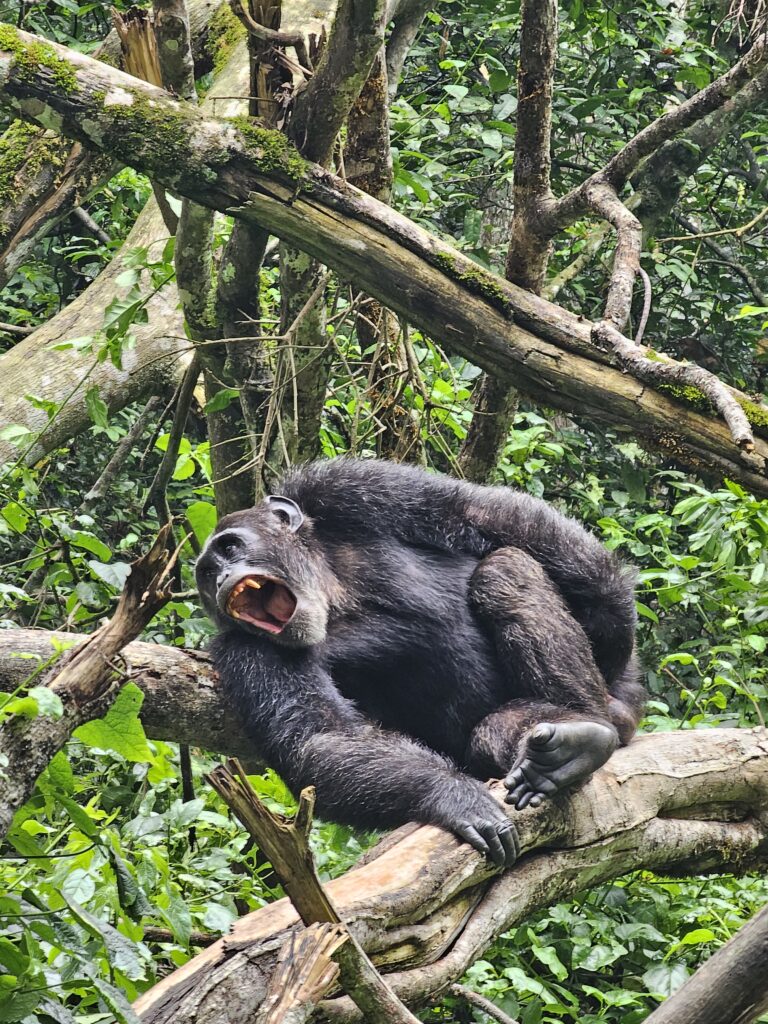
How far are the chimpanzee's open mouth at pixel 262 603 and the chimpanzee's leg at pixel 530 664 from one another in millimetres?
876

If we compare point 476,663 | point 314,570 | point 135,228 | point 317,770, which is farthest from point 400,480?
point 135,228

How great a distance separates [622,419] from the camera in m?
4.86

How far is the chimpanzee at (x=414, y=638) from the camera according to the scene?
13.6 feet

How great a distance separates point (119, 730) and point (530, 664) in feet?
6.99

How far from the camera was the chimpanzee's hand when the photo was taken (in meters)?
3.62

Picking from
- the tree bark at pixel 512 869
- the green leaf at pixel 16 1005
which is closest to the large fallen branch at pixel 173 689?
the tree bark at pixel 512 869

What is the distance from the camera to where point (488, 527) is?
201 inches

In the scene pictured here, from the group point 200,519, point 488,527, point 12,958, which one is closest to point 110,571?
point 200,519

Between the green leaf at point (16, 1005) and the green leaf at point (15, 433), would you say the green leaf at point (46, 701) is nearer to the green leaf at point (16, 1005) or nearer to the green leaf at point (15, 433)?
the green leaf at point (16, 1005)

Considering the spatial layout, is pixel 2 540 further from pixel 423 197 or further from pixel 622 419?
pixel 622 419

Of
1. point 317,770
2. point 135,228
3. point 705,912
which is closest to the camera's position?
point 317,770

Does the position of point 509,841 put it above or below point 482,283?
below

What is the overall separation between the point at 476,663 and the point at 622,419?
48.8 inches

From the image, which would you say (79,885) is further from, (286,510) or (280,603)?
(286,510)
